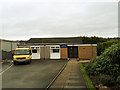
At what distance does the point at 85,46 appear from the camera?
A: 19.3 metres

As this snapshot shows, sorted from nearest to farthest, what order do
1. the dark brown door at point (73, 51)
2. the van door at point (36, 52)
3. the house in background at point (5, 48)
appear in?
1. the house in background at point (5, 48)
2. the van door at point (36, 52)
3. the dark brown door at point (73, 51)

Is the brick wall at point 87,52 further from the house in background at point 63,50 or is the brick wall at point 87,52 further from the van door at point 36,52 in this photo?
the van door at point 36,52

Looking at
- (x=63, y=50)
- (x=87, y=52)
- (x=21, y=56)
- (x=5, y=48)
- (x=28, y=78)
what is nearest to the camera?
(x=28, y=78)

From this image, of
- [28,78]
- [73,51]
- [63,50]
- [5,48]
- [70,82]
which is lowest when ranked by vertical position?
[28,78]

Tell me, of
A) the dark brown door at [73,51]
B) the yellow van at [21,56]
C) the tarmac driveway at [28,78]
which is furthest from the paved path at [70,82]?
the dark brown door at [73,51]

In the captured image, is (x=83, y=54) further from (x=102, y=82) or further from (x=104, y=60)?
(x=102, y=82)

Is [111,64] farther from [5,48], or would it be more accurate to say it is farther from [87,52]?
[5,48]

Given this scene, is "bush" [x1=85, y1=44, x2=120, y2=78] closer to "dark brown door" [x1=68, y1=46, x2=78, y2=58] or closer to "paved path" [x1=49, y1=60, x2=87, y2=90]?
"paved path" [x1=49, y1=60, x2=87, y2=90]

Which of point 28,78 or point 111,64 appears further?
point 28,78

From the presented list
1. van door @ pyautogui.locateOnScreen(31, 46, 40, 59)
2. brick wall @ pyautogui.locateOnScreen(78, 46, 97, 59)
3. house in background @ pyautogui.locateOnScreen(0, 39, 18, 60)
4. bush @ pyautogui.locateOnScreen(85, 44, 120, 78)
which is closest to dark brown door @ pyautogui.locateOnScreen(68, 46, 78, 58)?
brick wall @ pyautogui.locateOnScreen(78, 46, 97, 59)

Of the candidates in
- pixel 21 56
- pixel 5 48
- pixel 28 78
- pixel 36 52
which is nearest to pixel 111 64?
pixel 28 78

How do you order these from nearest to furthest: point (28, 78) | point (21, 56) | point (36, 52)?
point (28, 78) → point (21, 56) → point (36, 52)

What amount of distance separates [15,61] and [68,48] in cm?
1057

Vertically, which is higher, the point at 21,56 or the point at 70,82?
the point at 21,56
